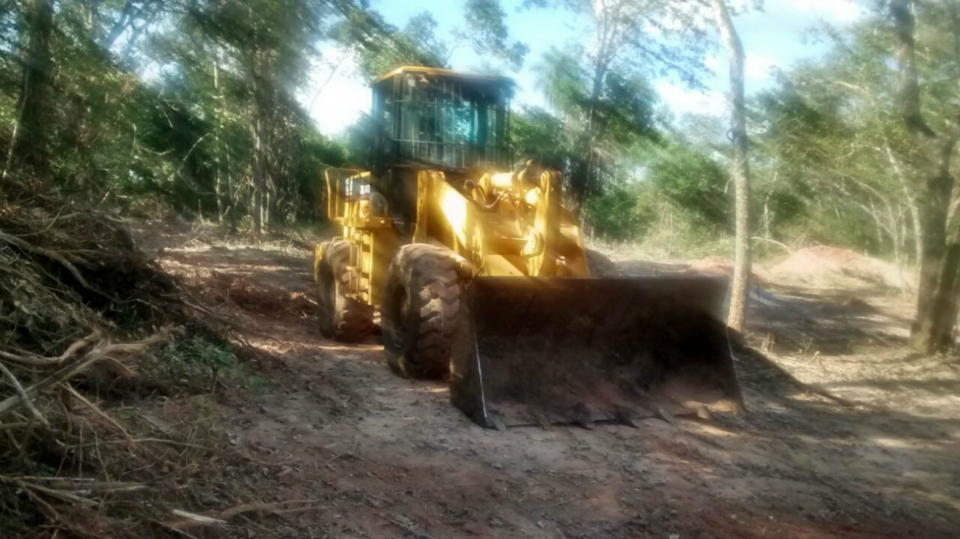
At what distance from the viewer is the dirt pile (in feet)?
77.9

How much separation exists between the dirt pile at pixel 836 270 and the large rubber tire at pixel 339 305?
15183 mm

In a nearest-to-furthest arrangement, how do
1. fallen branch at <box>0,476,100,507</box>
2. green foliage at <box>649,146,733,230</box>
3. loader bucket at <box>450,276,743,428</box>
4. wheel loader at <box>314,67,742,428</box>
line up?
fallen branch at <box>0,476,100,507</box> → loader bucket at <box>450,276,743,428</box> → wheel loader at <box>314,67,742,428</box> → green foliage at <box>649,146,733,230</box>

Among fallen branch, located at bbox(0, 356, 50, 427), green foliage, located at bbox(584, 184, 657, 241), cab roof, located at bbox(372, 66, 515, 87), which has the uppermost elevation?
cab roof, located at bbox(372, 66, 515, 87)

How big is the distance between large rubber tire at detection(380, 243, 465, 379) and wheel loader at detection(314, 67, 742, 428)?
13mm

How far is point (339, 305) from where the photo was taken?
10750 mm

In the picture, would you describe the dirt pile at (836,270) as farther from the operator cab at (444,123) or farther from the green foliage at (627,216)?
the operator cab at (444,123)

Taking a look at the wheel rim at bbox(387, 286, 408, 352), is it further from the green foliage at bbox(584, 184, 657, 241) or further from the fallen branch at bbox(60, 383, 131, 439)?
the green foliage at bbox(584, 184, 657, 241)

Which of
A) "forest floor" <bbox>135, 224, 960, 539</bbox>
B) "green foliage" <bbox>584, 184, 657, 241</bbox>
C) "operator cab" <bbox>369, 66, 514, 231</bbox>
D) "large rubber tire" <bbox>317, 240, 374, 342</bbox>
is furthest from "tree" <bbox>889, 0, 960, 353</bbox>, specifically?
"green foliage" <bbox>584, 184, 657, 241</bbox>

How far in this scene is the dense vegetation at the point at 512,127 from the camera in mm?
10117

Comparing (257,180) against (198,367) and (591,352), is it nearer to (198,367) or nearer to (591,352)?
(198,367)

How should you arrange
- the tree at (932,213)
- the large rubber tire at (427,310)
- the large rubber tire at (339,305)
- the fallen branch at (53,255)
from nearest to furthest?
the fallen branch at (53,255) → the large rubber tire at (427,310) → the large rubber tire at (339,305) → the tree at (932,213)

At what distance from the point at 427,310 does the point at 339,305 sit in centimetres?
283

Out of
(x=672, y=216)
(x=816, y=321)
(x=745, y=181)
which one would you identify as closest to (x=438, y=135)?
(x=745, y=181)

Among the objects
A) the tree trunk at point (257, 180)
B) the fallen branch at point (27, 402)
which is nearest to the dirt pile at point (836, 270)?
the tree trunk at point (257, 180)
